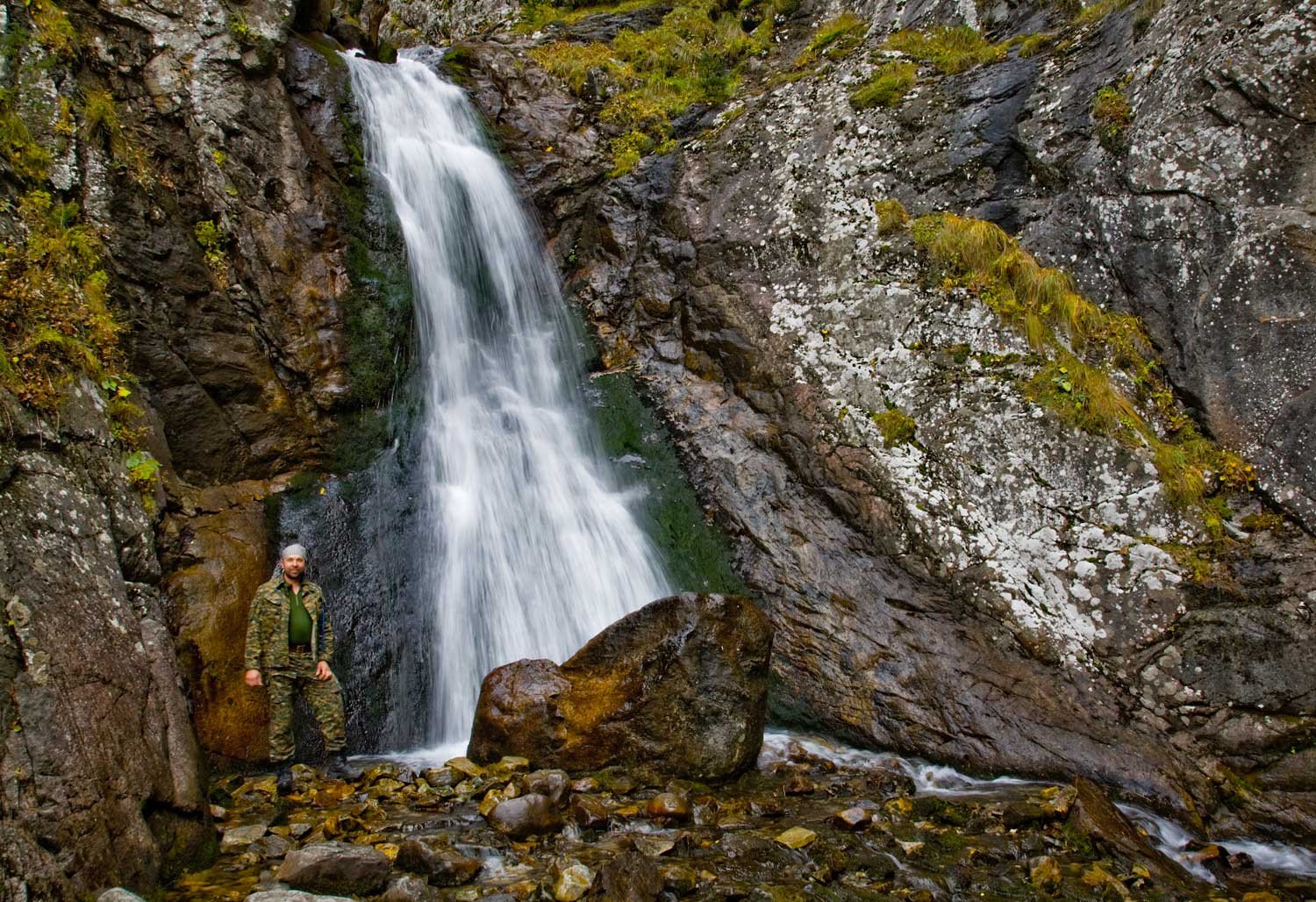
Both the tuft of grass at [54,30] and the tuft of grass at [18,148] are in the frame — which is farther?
the tuft of grass at [54,30]

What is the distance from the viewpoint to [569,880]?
380cm

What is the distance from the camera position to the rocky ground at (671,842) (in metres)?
3.82

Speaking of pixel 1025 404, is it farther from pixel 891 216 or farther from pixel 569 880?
pixel 569 880

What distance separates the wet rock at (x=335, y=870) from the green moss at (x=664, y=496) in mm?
4553

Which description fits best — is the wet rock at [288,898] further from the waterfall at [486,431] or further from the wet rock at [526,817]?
the waterfall at [486,431]

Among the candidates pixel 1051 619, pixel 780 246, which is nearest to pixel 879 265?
pixel 780 246

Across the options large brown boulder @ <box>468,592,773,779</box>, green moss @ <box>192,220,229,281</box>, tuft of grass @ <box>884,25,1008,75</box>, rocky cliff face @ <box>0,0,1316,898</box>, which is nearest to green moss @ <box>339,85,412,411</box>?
rocky cliff face @ <box>0,0,1316,898</box>

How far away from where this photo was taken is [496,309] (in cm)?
1084

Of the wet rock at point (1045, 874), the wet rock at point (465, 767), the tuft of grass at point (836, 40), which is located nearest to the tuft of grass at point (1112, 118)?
the tuft of grass at point (836, 40)

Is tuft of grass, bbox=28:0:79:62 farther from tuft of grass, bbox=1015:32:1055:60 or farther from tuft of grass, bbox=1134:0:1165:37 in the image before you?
tuft of grass, bbox=1134:0:1165:37

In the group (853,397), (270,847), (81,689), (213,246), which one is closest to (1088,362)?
(853,397)

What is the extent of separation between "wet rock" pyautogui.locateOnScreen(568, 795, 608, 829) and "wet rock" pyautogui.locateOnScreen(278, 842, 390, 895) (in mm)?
1271

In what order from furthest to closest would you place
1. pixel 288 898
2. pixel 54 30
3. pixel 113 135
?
1. pixel 113 135
2. pixel 54 30
3. pixel 288 898

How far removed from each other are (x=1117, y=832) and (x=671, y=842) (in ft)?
9.95
